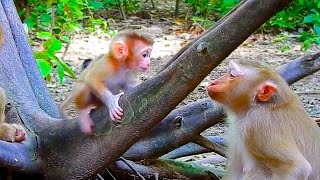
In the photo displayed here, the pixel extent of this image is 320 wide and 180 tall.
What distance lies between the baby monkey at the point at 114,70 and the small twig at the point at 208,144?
468mm

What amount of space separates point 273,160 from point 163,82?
59cm

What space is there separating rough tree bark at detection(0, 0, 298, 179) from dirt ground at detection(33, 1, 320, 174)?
5.01 feet

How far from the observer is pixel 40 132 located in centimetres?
372

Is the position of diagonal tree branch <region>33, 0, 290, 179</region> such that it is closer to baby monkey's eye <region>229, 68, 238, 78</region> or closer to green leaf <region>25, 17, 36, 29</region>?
→ baby monkey's eye <region>229, 68, 238, 78</region>

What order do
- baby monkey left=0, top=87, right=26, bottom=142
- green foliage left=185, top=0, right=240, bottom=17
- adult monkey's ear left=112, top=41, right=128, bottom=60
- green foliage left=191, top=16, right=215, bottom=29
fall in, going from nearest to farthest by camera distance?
baby monkey left=0, top=87, right=26, bottom=142 < adult monkey's ear left=112, top=41, right=128, bottom=60 < green foliage left=191, top=16, right=215, bottom=29 < green foliage left=185, top=0, right=240, bottom=17

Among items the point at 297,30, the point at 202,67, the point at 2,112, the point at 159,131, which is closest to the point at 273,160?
the point at 202,67

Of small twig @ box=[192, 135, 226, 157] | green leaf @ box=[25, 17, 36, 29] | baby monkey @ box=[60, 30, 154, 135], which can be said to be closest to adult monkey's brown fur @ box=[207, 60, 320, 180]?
small twig @ box=[192, 135, 226, 157]

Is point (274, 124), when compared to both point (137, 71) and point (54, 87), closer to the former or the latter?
point (137, 71)

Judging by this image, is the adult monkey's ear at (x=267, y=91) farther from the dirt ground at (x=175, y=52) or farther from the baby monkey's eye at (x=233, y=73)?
the dirt ground at (x=175, y=52)

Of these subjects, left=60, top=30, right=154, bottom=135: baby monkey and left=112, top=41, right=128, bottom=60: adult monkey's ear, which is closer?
left=60, top=30, right=154, bottom=135: baby monkey

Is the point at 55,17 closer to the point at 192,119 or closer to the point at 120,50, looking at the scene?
the point at 120,50

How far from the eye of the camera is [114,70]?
3822 millimetres

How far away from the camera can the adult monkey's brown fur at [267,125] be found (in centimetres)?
310

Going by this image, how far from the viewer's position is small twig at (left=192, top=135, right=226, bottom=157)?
3832 millimetres
